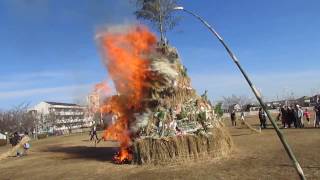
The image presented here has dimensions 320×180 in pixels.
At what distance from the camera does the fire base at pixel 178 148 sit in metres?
20.1

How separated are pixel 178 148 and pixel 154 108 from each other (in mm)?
3102

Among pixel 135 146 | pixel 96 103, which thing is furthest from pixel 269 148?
pixel 96 103

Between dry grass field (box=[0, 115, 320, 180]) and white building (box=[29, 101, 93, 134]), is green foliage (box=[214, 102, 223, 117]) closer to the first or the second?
dry grass field (box=[0, 115, 320, 180])

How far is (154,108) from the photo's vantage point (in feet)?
73.6

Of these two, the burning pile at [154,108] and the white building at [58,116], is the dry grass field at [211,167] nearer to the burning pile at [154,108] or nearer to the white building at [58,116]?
the burning pile at [154,108]

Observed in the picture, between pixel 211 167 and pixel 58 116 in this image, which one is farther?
pixel 58 116

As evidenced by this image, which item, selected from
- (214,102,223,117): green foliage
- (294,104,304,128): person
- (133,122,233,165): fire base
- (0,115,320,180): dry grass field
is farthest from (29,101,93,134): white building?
(133,122,233,165): fire base

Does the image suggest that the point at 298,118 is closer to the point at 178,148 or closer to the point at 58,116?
the point at 178,148

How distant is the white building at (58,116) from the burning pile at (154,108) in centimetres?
10396

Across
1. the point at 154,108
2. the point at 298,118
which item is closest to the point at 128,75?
the point at 154,108

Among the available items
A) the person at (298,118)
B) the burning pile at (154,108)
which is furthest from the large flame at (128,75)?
the person at (298,118)

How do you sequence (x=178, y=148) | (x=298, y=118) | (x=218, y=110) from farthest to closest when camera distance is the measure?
(x=298, y=118)
(x=218, y=110)
(x=178, y=148)

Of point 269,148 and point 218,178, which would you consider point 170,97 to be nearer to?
point 269,148

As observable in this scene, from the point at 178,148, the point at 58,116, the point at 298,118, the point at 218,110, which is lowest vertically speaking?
the point at 178,148
